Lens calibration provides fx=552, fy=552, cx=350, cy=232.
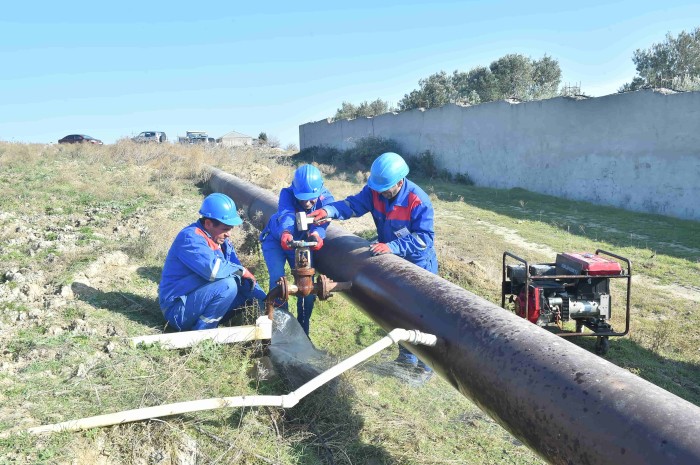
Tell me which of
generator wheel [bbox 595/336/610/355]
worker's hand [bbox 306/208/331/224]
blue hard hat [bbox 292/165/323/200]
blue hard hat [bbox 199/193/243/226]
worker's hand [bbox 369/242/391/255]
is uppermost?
blue hard hat [bbox 292/165/323/200]

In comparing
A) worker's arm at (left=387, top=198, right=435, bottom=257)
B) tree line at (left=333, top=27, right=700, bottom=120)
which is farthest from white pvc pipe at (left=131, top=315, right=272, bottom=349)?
tree line at (left=333, top=27, right=700, bottom=120)

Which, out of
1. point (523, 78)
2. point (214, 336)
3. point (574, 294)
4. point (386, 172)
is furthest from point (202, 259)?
point (523, 78)

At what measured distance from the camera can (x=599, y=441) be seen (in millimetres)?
1861

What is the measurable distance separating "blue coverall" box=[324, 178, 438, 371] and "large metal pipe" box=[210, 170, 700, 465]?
28.4 inches

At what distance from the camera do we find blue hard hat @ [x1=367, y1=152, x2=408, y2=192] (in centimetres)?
426

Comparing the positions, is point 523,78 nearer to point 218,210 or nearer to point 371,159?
point 371,159

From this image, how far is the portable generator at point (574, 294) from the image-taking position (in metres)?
4.59

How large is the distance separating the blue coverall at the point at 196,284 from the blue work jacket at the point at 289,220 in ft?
2.23

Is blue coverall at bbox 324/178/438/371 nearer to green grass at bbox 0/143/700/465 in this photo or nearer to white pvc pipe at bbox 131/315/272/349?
green grass at bbox 0/143/700/465

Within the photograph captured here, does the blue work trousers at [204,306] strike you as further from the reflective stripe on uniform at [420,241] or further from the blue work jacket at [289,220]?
the reflective stripe on uniform at [420,241]

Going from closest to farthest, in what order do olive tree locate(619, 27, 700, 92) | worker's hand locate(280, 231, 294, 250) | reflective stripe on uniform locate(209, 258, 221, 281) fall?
reflective stripe on uniform locate(209, 258, 221, 281), worker's hand locate(280, 231, 294, 250), olive tree locate(619, 27, 700, 92)

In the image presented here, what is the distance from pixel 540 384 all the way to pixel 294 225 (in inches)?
110

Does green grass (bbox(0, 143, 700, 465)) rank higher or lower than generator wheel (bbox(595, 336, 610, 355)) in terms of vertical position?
higher

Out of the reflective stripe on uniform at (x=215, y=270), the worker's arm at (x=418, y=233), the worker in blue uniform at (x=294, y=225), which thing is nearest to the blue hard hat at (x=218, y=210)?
the reflective stripe on uniform at (x=215, y=270)
